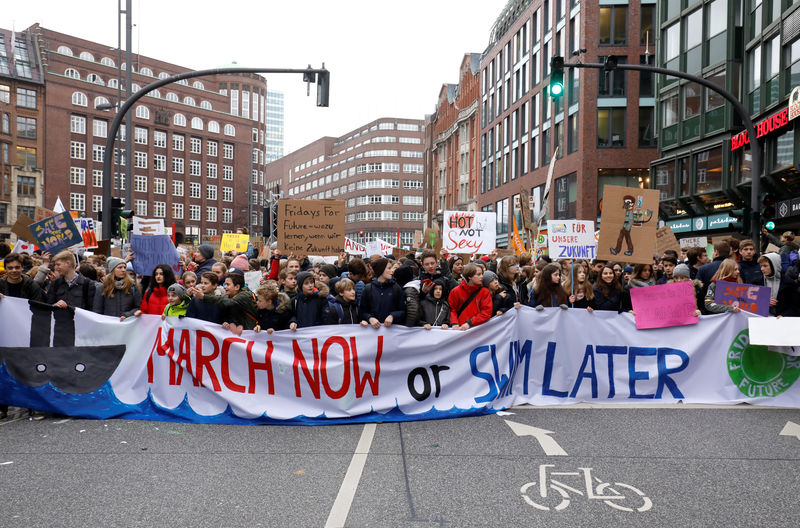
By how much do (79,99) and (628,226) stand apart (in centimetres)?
7710

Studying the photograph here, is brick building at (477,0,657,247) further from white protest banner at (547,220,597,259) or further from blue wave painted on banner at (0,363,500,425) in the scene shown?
blue wave painted on banner at (0,363,500,425)

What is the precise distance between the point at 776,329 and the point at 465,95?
209 ft

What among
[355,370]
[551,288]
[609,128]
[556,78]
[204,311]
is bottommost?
[355,370]

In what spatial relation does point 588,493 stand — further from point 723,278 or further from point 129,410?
point 129,410

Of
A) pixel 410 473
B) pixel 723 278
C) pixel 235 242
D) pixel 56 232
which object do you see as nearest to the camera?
pixel 410 473

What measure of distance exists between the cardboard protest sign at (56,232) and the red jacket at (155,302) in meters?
3.43

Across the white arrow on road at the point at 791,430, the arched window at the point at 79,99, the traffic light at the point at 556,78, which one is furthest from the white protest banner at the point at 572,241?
the arched window at the point at 79,99

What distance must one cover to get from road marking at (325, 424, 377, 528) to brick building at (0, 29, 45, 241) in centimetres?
6603

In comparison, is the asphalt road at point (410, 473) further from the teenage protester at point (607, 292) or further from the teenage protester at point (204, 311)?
the teenage protester at point (607, 292)

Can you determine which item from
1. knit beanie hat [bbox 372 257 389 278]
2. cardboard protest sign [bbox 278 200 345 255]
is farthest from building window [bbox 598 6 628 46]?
knit beanie hat [bbox 372 257 389 278]

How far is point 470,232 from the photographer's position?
15508mm

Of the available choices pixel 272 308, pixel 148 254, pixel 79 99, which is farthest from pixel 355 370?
pixel 79 99

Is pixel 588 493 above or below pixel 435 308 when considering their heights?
below

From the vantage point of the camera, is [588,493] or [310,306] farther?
[310,306]
